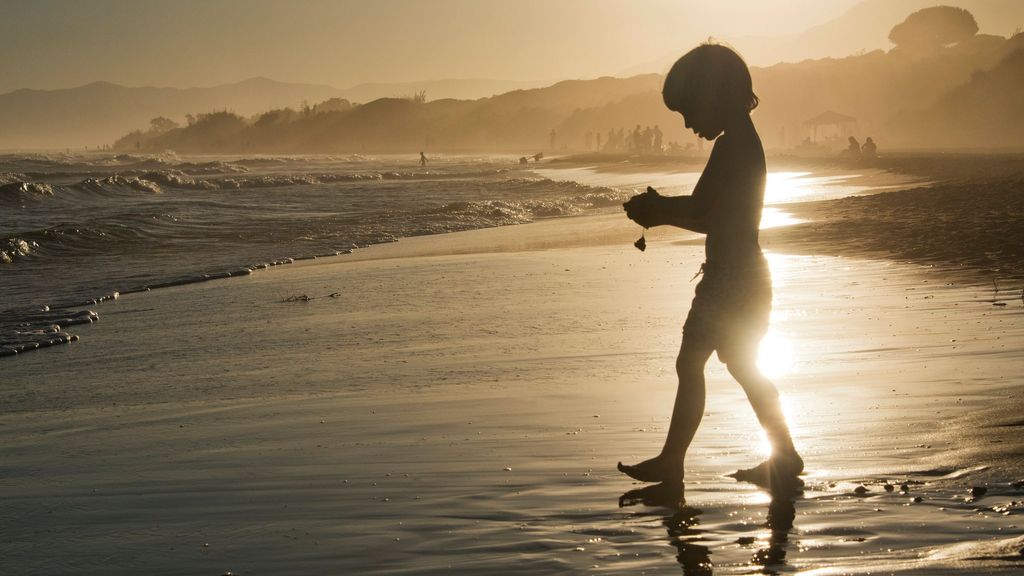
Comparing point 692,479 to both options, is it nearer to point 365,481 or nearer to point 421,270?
point 365,481

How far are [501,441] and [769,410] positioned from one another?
4.51 feet

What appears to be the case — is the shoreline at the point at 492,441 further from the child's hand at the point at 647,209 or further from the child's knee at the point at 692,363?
the child's hand at the point at 647,209

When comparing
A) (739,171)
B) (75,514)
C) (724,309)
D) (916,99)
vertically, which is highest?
(916,99)

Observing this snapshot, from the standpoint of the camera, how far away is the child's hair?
4043 millimetres

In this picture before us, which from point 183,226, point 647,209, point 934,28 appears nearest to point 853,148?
point 183,226

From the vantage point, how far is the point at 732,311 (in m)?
4.04

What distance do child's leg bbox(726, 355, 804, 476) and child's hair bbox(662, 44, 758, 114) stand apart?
1019mm

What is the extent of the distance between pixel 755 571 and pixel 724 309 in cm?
119

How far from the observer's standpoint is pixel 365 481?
14.1 ft

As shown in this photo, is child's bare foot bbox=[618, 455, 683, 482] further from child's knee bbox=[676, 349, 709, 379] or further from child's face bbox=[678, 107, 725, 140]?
child's face bbox=[678, 107, 725, 140]

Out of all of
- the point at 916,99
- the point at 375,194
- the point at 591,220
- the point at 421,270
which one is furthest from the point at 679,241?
the point at 916,99

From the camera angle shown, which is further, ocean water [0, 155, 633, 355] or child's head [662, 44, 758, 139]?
ocean water [0, 155, 633, 355]

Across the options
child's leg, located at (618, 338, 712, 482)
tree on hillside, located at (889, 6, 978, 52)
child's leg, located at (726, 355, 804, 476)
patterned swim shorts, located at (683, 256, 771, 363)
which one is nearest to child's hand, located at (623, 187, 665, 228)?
patterned swim shorts, located at (683, 256, 771, 363)

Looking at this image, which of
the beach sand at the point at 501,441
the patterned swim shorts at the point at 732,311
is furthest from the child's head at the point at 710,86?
the beach sand at the point at 501,441
